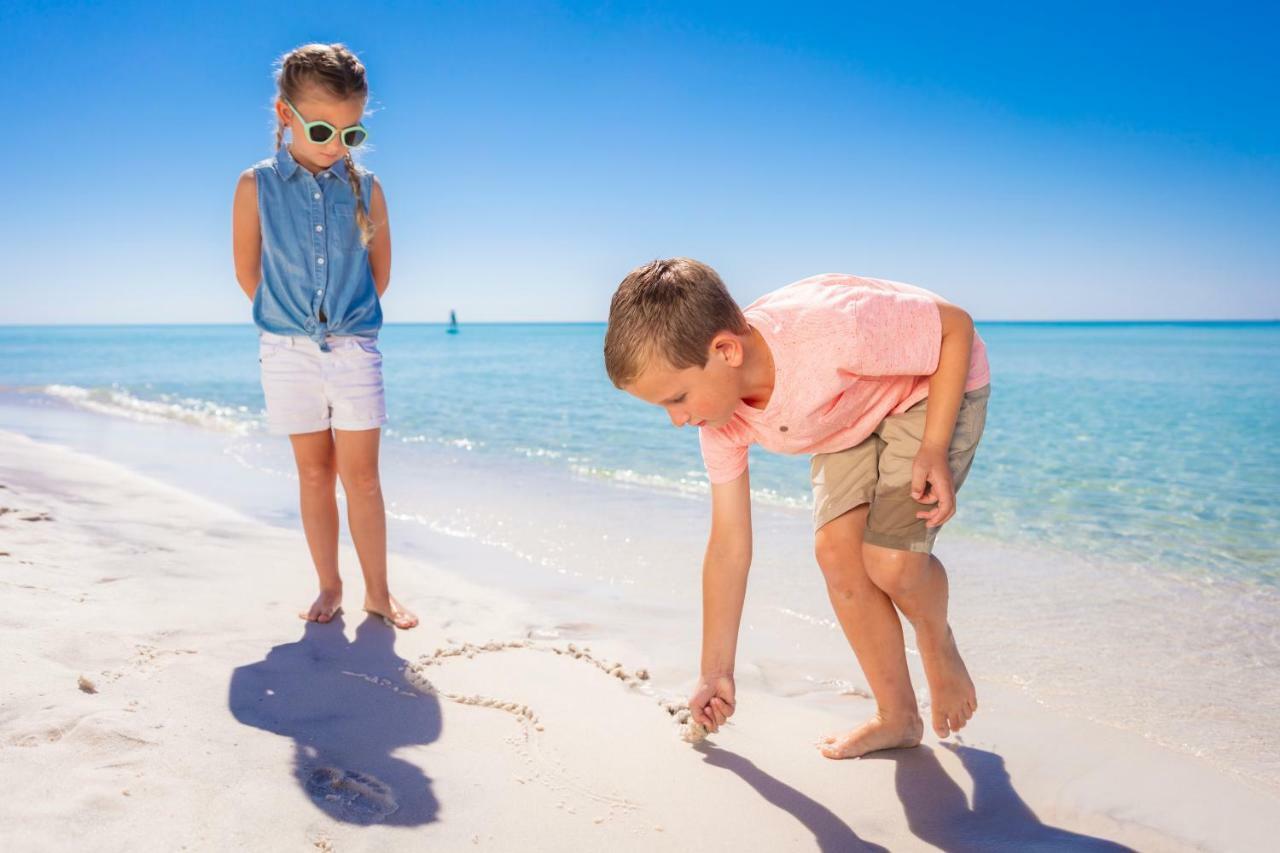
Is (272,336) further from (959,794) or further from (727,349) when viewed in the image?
(959,794)

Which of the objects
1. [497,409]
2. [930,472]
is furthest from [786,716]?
[497,409]

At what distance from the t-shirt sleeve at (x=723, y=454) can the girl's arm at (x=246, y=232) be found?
1.73 metres

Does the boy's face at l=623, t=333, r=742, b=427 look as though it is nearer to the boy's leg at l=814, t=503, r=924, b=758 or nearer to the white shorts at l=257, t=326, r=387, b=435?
the boy's leg at l=814, t=503, r=924, b=758

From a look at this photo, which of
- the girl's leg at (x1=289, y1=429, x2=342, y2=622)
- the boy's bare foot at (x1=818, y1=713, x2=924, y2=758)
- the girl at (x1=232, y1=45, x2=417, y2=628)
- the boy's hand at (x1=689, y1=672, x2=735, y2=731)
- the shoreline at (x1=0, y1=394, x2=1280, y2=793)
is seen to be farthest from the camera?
the girl's leg at (x1=289, y1=429, x2=342, y2=622)

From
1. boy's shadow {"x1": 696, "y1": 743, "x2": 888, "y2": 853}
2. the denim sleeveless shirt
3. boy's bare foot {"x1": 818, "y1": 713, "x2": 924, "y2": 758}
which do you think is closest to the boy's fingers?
boy's bare foot {"x1": 818, "y1": 713, "x2": 924, "y2": 758}

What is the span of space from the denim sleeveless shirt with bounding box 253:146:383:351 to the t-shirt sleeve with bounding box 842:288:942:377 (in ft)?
5.83

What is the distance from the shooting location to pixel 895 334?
1945mm

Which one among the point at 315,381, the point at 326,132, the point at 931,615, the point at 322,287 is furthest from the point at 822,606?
the point at 326,132

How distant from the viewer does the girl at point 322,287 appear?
2.77 meters

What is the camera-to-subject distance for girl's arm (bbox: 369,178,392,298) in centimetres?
302

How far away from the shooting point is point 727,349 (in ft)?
6.18

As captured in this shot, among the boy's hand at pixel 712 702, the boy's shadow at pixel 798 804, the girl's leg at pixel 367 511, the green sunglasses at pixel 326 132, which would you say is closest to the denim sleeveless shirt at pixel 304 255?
the green sunglasses at pixel 326 132

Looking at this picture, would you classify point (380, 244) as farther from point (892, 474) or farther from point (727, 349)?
point (892, 474)

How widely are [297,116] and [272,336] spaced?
73 cm
